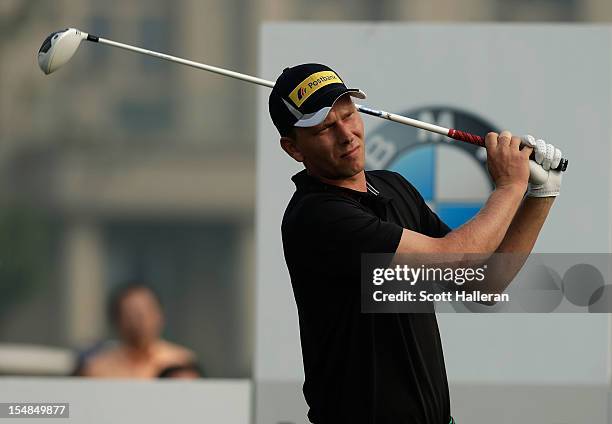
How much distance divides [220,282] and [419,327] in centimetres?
155

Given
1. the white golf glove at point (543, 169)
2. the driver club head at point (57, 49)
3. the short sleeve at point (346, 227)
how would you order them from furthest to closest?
the driver club head at point (57, 49)
the white golf glove at point (543, 169)
the short sleeve at point (346, 227)

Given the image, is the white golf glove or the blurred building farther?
the blurred building

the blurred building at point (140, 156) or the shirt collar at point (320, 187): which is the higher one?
the blurred building at point (140, 156)

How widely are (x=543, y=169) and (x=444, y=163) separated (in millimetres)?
1418

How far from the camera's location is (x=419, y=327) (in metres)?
2.13

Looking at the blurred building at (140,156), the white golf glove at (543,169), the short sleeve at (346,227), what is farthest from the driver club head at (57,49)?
the white golf glove at (543,169)

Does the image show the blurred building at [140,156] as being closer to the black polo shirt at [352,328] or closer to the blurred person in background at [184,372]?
the blurred person in background at [184,372]

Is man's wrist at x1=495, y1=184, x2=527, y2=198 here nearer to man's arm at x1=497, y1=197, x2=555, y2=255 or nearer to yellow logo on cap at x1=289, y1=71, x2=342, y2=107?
man's arm at x1=497, y1=197, x2=555, y2=255

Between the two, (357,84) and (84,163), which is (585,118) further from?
(84,163)

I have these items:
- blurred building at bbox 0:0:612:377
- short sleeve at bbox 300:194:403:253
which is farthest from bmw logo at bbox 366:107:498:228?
short sleeve at bbox 300:194:403:253

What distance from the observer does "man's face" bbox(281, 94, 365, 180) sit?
2.10 metres

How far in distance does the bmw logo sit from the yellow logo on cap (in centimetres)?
142

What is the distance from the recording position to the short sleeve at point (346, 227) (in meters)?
2.03

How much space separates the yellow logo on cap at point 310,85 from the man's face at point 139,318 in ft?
5.42
